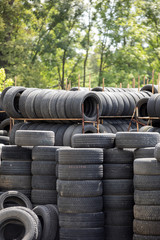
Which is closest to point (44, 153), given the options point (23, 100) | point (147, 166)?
point (147, 166)

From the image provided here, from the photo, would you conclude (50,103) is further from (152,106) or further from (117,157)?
(117,157)

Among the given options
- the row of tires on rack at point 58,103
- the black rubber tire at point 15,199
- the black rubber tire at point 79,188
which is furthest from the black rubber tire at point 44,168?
the row of tires on rack at point 58,103

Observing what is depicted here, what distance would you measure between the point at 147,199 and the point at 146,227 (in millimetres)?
525

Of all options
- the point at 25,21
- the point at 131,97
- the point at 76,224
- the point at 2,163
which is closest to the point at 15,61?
the point at 25,21

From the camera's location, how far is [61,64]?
52938mm

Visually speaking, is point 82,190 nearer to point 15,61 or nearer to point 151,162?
point 151,162

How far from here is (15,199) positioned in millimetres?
12086

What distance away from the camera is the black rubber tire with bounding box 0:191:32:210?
1184 centimetres

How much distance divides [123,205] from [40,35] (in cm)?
3957

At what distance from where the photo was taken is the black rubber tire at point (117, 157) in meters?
10.8

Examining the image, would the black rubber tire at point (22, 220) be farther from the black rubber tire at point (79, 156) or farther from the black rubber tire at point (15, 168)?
the black rubber tire at point (15, 168)

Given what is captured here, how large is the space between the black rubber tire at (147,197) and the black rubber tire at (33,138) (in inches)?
136

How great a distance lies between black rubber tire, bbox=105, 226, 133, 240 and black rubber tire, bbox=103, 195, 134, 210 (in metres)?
0.41

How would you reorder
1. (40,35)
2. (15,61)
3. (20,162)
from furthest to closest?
(40,35) < (15,61) < (20,162)
